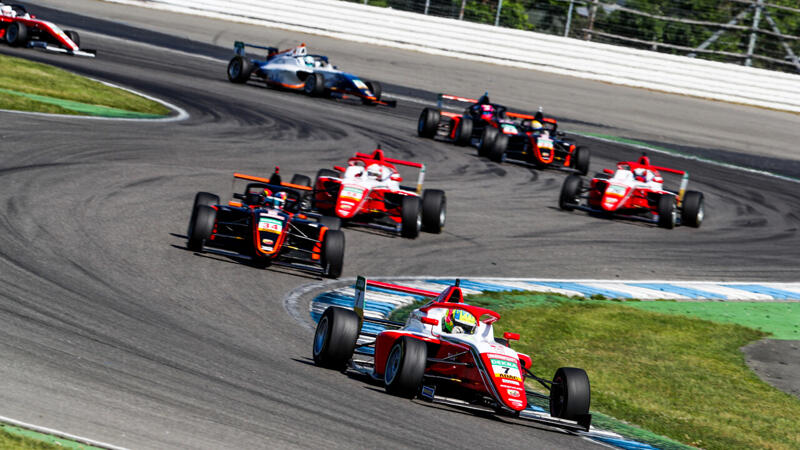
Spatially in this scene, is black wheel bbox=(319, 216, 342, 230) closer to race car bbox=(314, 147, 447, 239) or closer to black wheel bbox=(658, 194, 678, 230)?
race car bbox=(314, 147, 447, 239)

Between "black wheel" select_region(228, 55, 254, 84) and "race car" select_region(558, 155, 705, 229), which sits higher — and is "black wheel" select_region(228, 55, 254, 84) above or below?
above

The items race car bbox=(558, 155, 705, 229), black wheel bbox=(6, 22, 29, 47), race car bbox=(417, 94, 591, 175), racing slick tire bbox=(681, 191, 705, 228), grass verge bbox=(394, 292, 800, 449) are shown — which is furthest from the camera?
black wheel bbox=(6, 22, 29, 47)

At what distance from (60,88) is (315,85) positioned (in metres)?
8.54

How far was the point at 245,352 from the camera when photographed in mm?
9977

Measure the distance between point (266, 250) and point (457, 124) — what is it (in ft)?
48.9

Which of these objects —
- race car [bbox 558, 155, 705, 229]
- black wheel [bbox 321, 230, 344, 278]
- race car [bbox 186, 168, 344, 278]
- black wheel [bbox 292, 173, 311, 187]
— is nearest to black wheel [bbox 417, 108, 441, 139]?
race car [bbox 558, 155, 705, 229]

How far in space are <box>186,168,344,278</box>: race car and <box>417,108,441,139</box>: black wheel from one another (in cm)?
1316

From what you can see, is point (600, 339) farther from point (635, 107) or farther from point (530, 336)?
point (635, 107)

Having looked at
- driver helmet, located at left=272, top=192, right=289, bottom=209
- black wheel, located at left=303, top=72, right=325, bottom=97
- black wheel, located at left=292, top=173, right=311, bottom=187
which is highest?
black wheel, located at left=303, top=72, right=325, bottom=97

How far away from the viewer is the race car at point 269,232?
13.9m

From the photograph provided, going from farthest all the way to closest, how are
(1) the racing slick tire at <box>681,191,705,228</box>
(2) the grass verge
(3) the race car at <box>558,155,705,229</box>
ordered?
(1) the racing slick tire at <box>681,191,705,228</box> → (3) the race car at <box>558,155,705,229</box> → (2) the grass verge

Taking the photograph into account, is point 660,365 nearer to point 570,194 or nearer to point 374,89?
point 570,194

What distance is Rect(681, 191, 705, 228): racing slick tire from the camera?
21.9 metres

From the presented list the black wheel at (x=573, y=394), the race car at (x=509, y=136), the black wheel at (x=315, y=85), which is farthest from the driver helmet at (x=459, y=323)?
the black wheel at (x=315, y=85)
